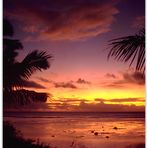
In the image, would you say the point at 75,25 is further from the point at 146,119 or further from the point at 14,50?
the point at 146,119

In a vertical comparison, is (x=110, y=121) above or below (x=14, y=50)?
below

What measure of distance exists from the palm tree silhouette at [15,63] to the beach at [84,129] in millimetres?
171

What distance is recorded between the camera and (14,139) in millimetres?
1563

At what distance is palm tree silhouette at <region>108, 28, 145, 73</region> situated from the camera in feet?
5.08

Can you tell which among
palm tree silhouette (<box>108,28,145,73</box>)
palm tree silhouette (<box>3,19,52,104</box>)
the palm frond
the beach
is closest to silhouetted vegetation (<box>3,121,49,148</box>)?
the beach

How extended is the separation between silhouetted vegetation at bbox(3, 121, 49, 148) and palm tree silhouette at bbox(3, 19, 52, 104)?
0.59 ft

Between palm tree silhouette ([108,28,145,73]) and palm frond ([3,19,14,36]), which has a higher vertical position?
palm frond ([3,19,14,36])

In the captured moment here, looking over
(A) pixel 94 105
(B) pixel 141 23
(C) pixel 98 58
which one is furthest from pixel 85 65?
(B) pixel 141 23

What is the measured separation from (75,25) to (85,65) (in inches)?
8.2

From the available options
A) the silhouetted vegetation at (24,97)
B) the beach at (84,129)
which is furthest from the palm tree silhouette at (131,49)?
the silhouetted vegetation at (24,97)

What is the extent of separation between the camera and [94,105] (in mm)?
1570

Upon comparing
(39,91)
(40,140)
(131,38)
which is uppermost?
(131,38)

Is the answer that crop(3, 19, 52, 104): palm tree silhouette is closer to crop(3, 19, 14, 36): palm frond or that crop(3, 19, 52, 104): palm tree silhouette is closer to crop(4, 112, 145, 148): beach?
crop(3, 19, 14, 36): palm frond

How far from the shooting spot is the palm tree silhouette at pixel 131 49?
1.55 m
